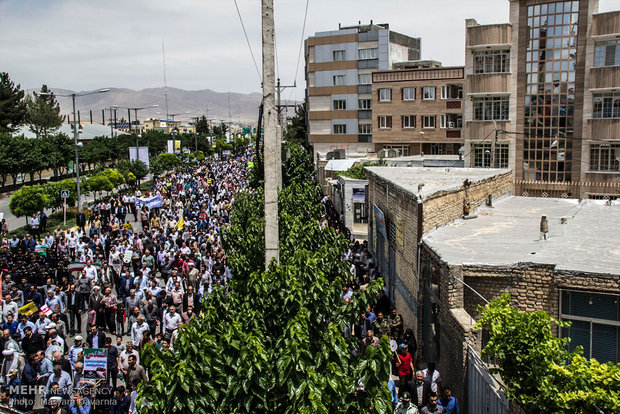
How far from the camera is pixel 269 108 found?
10266mm

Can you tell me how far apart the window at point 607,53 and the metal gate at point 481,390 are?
28175mm

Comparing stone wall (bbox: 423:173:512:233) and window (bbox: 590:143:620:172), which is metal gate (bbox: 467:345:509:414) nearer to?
stone wall (bbox: 423:173:512:233)

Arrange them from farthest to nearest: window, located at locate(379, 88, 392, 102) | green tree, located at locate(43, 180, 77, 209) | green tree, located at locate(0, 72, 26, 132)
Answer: green tree, located at locate(0, 72, 26, 132) → window, located at locate(379, 88, 392, 102) → green tree, located at locate(43, 180, 77, 209)

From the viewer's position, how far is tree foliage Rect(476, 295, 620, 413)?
500 cm

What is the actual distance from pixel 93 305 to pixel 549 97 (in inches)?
1111

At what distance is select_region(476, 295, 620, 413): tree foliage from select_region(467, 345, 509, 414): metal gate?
115cm

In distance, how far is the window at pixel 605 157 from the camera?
31953 mm

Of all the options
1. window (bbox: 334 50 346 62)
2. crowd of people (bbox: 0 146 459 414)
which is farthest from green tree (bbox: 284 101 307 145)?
crowd of people (bbox: 0 146 459 414)

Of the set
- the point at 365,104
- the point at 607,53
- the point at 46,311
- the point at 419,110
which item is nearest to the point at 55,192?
the point at 46,311

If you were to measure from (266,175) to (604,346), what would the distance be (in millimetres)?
5892

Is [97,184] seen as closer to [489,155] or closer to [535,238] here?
[489,155]

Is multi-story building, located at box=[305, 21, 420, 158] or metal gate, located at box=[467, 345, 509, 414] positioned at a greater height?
multi-story building, located at box=[305, 21, 420, 158]

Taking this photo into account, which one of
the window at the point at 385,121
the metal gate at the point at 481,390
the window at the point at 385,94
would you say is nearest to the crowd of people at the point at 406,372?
the metal gate at the point at 481,390

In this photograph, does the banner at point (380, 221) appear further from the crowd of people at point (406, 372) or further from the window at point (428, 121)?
the window at point (428, 121)
